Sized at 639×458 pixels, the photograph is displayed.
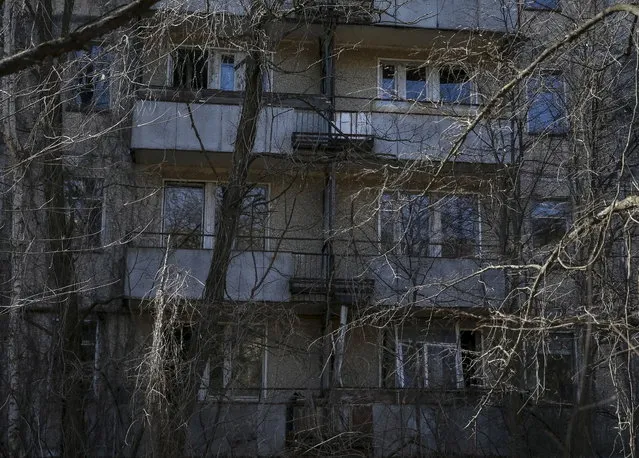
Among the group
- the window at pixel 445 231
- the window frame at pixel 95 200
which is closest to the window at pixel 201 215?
the window frame at pixel 95 200

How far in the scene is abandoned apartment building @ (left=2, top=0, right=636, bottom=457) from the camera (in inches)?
569

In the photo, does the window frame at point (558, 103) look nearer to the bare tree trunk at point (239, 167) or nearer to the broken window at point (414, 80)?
the broken window at point (414, 80)

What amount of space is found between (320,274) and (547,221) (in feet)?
14.0

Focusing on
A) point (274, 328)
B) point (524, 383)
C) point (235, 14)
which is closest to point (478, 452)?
point (524, 383)

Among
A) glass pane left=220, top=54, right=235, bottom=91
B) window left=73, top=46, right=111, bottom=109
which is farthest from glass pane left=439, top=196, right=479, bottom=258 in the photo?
window left=73, top=46, right=111, bottom=109

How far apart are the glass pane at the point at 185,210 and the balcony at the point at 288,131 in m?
0.86

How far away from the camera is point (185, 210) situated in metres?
18.4

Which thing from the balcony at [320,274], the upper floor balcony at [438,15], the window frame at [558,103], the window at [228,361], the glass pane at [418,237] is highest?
the upper floor balcony at [438,15]

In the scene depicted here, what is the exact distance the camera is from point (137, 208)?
17719mm

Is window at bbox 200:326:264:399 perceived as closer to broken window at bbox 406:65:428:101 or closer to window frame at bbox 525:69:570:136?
window frame at bbox 525:69:570:136

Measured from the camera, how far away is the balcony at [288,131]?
Answer: 16750 mm

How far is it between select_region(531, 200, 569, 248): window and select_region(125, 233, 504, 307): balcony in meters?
1.28

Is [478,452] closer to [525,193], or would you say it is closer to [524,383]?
[524,383]

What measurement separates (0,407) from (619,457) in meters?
9.89
